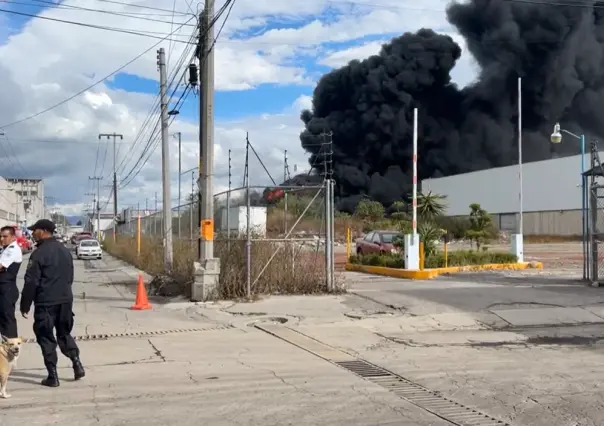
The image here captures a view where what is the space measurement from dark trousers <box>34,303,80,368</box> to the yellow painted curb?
13710 millimetres

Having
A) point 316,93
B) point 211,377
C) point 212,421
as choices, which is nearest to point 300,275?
point 211,377

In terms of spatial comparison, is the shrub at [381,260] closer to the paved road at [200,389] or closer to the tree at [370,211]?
the paved road at [200,389]

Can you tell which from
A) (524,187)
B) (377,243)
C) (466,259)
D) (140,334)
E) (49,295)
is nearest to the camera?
(49,295)

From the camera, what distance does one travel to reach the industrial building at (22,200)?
300 feet

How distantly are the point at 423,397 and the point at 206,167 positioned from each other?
9.67m

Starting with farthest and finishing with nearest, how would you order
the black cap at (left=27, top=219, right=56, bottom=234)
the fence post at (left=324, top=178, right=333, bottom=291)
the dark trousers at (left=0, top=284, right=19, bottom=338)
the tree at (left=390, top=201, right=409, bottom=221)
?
the tree at (left=390, top=201, right=409, bottom=221) < the fence post at (left=324, top=178, right=333, bottom=291) < the dark trousers at (left=0, top=284, right=19, bottom=338) < the black cap at (left=27, top=219, right=56, bottom=234)

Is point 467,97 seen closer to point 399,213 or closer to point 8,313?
point 399,213

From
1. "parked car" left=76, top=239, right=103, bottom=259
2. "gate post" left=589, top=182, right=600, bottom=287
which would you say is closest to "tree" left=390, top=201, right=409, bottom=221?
"parked car" left=76, top=239, right=103, bottom=259

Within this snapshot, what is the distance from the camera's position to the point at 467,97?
8481cm

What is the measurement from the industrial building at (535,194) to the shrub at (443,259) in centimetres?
3775

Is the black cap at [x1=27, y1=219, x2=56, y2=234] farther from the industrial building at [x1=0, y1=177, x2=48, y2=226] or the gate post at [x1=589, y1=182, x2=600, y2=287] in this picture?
the industrial building at [x1=0, y1=177, x2=48, y2=226]

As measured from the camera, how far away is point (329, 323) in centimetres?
1216

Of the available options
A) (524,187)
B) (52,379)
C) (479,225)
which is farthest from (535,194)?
(52,379)

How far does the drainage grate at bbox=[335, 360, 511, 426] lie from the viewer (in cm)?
605
